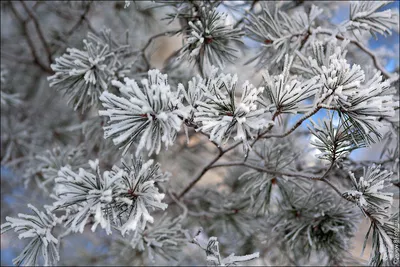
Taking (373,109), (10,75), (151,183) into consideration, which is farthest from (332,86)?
(10,75)

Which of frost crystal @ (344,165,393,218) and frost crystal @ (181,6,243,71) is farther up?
frost crystal @ (181,6,243,71)

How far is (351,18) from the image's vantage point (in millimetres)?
653

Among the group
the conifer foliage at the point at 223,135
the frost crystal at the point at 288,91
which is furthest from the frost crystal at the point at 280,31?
the frost crystal at the point at 288,91

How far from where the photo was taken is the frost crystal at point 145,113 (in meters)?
0.42

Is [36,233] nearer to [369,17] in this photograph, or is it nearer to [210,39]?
[210,39]

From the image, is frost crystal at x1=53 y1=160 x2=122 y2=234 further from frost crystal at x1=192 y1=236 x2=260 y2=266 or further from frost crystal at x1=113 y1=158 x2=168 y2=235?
frost crystal at x1=192 y1=236 x2=260 y2=266

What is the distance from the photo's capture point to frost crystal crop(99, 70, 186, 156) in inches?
16.4

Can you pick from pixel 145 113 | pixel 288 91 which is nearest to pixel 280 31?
pixel 288 91

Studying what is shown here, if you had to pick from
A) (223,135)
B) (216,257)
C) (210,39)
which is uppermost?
(210,39)

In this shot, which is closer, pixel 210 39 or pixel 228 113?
pixel 228 113

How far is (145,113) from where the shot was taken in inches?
16.7

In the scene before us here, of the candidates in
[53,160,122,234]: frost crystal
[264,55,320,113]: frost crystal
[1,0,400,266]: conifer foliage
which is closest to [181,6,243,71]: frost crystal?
[1,0,400,266]: conifer foliage

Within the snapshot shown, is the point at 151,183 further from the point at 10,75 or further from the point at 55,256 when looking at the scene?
the point at 10,75

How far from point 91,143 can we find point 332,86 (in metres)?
0.49
